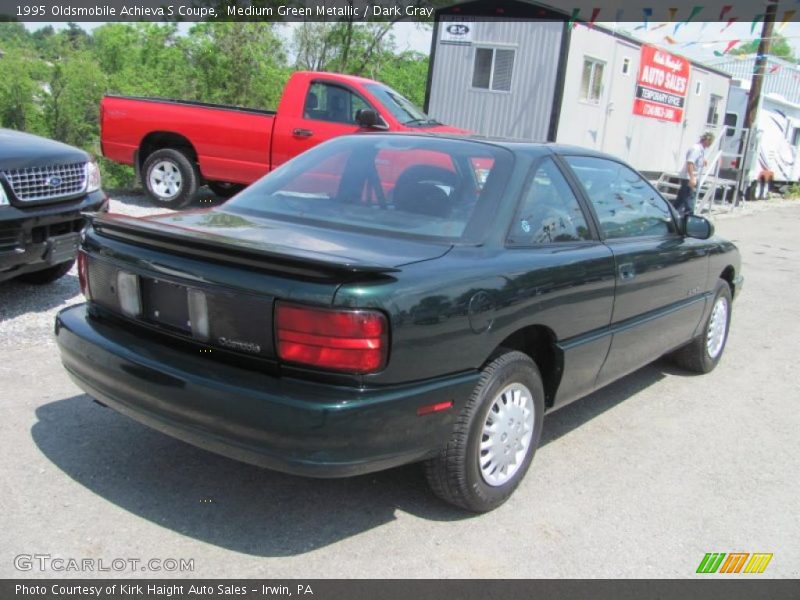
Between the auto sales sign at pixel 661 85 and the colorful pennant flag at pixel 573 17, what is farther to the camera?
the auto sales sign at pixel 661 85

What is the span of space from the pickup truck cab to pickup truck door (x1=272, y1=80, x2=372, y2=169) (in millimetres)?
3699

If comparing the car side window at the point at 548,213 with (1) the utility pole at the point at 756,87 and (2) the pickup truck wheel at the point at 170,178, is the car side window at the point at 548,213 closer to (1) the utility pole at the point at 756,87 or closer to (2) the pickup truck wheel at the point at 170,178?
(2) the pickup truck wheel at the point at 170,178

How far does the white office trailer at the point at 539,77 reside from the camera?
49.2ft

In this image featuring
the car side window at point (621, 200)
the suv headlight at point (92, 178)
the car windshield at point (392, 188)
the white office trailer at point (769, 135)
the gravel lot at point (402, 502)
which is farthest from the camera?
the white office trailer at point (769, 135)

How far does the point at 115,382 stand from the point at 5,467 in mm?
833

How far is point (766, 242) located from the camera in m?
13.3

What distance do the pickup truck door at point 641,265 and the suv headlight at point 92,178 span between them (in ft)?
12.8

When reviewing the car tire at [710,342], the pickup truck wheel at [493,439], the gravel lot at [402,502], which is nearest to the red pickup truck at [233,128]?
the car tire at [710,342]

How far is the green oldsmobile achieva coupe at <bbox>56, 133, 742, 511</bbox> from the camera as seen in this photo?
8.58ft

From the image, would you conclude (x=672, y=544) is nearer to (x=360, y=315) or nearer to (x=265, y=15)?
(x=360, y=315)

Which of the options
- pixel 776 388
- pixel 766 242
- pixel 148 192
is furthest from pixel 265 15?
pixel 776 388

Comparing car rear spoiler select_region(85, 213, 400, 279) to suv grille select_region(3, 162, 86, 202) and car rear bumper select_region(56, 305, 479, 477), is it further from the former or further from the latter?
suv grille select_region(3, 162, 86, 202)

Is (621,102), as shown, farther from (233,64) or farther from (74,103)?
(74,103)

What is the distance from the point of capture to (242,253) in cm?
271
